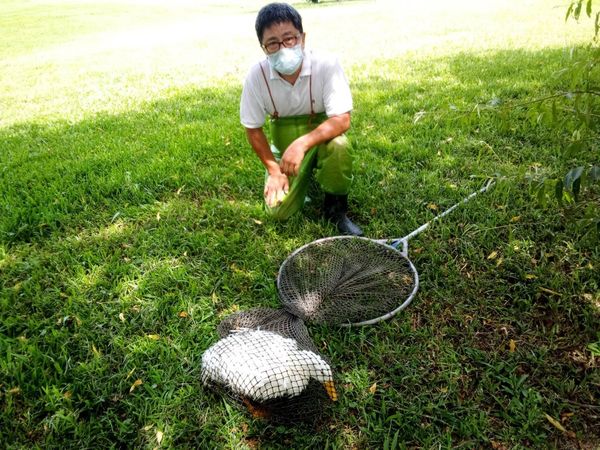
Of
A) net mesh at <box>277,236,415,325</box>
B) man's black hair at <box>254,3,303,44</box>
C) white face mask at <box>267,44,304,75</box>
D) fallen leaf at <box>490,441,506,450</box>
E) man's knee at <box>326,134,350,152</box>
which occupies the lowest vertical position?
fallen leaf at <box>490,441,506,450</box>

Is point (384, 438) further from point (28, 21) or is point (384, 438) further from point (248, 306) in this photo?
point (28, 21)

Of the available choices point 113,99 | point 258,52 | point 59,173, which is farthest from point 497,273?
point 258,52

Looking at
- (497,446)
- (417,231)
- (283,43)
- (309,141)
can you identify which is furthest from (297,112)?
(497,446)

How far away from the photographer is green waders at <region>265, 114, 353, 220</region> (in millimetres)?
2824

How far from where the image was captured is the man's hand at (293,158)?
2611mm

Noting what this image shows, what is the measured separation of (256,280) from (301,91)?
1290 millimetres

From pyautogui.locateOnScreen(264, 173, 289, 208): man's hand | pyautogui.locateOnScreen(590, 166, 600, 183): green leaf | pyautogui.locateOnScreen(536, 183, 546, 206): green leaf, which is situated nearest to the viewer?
Result: pyautogui.locateOnScreen(590, 166, 600, 183): green leaf

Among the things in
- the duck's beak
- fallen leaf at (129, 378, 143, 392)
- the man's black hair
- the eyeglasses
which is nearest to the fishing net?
the duck's beak

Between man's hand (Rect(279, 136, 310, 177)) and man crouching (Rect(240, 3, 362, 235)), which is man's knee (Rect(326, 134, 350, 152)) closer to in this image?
man crouching (Rect(240, 3, 362, 235))

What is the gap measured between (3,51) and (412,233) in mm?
14902

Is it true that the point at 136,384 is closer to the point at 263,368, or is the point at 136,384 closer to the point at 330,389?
the point at 263,368

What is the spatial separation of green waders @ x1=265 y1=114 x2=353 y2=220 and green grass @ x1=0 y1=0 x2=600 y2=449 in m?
0.18

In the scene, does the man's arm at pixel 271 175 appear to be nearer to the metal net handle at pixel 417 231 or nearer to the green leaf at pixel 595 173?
the metal net handle at pixel 417 231

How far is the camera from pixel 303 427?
5.78ft
